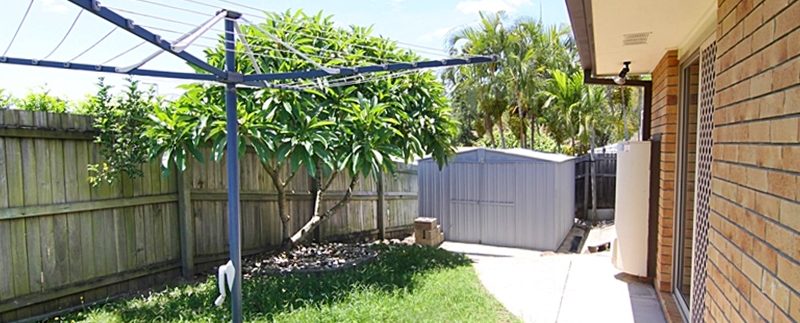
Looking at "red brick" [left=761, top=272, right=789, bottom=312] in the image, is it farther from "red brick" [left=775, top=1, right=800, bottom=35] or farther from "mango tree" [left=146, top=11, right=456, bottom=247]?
"mango tree" [left=146, top=11, right=456, bottom=247]

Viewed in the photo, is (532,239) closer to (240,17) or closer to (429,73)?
(429,73)

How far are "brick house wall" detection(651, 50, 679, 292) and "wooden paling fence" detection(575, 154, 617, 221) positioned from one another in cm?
750

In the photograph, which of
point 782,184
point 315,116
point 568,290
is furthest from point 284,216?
point 782,184

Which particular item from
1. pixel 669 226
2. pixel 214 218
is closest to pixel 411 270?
pixel 214 218

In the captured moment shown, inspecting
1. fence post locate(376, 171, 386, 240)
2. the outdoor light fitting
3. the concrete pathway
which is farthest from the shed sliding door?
the outdoor light fitting

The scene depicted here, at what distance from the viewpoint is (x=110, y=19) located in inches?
82.3

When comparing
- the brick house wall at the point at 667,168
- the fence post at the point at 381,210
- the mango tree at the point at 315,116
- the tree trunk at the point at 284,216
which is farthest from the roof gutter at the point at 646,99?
the tree trunk at the point at 284,216

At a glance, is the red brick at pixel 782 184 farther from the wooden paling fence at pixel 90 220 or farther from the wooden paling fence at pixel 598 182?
the wooden paling fence at pixel 598 182

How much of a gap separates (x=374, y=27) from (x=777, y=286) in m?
5.20

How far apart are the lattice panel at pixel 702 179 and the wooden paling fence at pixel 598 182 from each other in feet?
27.4

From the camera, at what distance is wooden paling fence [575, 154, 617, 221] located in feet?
37.4

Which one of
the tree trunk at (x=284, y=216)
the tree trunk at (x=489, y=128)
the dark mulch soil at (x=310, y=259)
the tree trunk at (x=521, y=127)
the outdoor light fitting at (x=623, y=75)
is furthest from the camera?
the tree trunk at (x=489, y=128)

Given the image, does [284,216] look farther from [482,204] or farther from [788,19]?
[788,19]

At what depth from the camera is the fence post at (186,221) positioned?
483 centimetres
